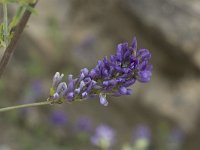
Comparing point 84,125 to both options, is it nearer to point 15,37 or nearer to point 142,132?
point 142,132

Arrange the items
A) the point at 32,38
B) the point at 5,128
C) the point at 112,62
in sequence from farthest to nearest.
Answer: the point at 32,38 < the point at 5,128 < the point at 112,62

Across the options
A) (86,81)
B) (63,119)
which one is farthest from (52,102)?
(63,119)

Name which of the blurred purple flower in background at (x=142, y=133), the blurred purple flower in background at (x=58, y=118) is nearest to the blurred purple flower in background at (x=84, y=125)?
the blurred purple flower in background at (x=58, y=118)

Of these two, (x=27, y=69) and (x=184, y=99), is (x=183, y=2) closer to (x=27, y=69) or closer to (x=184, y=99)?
(x=184, y=99)

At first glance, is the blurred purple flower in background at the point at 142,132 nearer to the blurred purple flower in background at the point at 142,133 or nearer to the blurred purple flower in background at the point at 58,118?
the blurred purple flower in background at the point at 142,133

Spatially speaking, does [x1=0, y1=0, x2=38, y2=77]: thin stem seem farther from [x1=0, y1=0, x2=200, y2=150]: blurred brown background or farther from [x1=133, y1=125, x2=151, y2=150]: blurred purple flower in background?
[x1=0, y1=0, x2=200, y2=150]: blurred brown background

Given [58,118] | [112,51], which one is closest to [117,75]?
[58,118]
